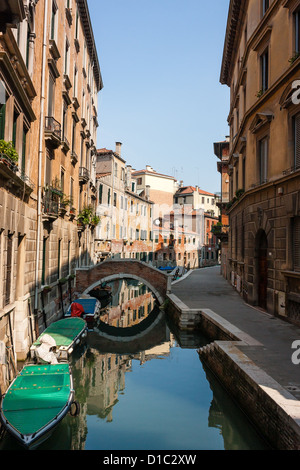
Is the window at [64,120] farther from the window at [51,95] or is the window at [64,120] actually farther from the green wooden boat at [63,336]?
the green wooden boat at [63,336]

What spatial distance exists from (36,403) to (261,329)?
7503 millimetres

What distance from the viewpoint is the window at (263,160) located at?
50.1ft

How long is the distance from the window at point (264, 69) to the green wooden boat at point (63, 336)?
40.0ft

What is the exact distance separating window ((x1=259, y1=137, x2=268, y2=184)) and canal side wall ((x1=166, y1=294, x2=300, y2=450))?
239 inches

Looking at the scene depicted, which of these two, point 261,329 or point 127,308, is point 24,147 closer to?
point 261,329

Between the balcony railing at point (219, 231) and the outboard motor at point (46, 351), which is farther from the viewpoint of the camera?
the balcony railing at point (219, 231)

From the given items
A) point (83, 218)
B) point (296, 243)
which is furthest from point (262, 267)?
point (83, 218)

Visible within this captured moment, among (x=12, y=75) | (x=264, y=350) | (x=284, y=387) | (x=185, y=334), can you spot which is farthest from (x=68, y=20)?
(x=284, y=387)

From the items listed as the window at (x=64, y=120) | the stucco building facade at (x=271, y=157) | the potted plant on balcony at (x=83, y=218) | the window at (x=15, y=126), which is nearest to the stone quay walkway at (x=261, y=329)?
the stucco building facade at (x=271, y=157)

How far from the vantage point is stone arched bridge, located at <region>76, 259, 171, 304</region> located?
22.6 m

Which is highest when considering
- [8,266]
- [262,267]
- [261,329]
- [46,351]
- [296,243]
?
[296,243]

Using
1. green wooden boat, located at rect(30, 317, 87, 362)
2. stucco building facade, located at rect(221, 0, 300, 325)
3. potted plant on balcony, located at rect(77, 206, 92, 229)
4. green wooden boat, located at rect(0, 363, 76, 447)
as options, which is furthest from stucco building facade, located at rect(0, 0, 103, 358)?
stucco building facade, located at rect(221, 0, 300, 325)

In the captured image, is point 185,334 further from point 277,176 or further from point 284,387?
point 284,387

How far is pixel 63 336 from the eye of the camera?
1320 centimetres
